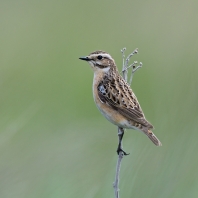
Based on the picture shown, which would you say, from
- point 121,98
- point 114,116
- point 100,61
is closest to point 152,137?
point 114,116

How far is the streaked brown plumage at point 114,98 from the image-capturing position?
18.8 ft

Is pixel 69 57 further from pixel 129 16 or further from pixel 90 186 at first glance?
pixel 90 186

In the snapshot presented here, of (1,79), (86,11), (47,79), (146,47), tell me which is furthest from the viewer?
(86,11)

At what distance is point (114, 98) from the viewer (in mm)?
6016

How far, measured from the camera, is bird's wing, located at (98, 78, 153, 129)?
580cm

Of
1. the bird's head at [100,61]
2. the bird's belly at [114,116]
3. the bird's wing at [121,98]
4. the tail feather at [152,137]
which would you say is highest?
the bird's head at [100,61]

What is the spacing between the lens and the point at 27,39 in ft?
42.4

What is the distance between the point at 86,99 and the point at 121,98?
412cm

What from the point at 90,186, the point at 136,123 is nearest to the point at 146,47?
the point at 136,123

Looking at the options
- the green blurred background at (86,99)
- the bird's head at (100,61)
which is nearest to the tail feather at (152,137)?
the green blurred background at (86,99)

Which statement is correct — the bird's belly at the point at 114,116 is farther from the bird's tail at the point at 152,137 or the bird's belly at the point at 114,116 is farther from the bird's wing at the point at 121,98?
the bird's tail at the point at 152,137

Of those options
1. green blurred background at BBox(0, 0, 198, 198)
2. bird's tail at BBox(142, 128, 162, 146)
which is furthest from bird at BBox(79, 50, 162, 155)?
green blurred background at BBox(0, 0, 198, 198)

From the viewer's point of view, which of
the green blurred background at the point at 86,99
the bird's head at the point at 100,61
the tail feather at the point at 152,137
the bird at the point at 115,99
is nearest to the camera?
the green blurred background at the point at 86,99

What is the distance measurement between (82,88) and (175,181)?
6.30 metres
